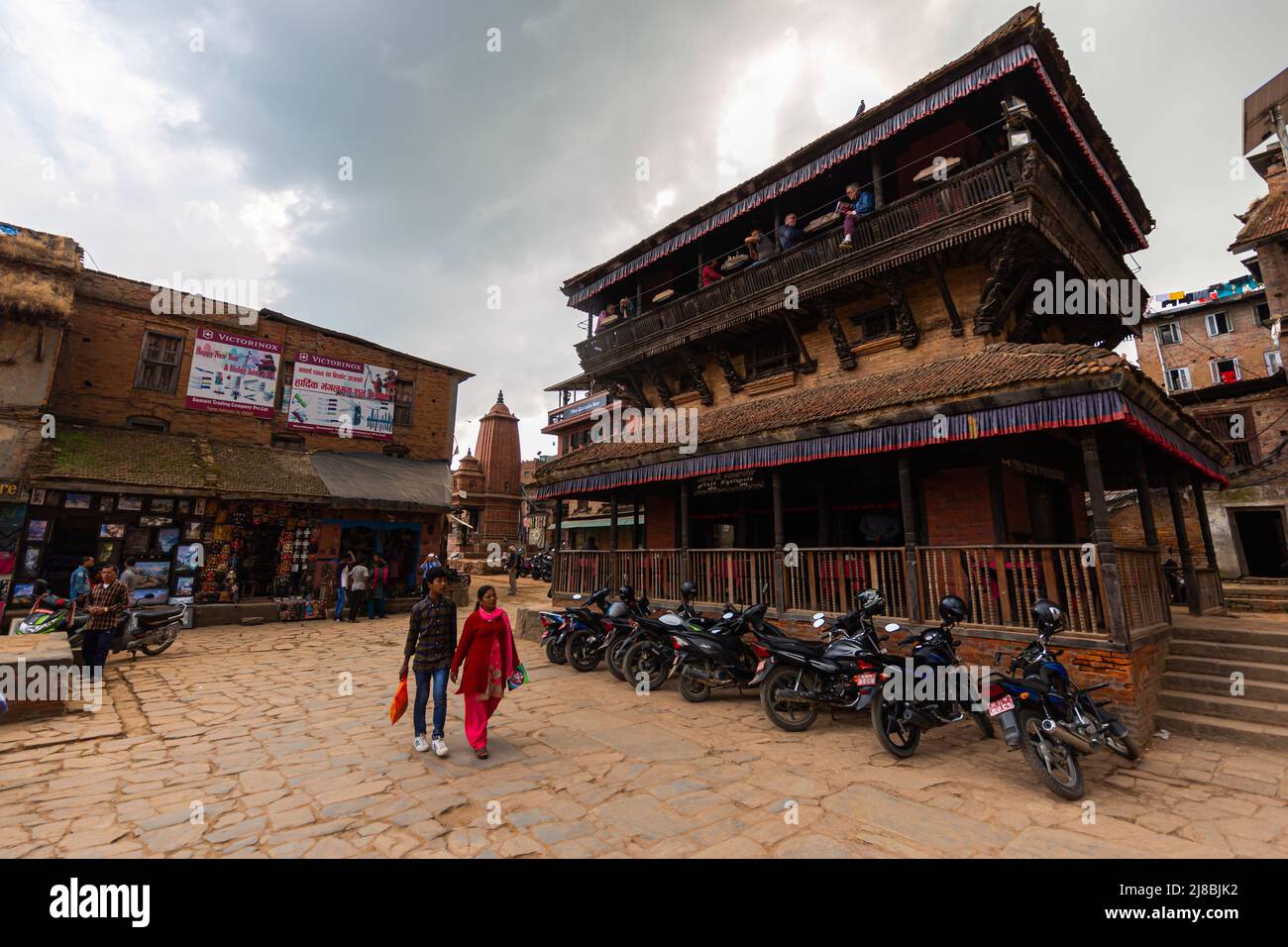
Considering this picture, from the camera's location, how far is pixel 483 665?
5734 millimetres

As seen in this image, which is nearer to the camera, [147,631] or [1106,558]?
[1106,558]

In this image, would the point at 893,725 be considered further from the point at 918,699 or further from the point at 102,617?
the point at 102,617

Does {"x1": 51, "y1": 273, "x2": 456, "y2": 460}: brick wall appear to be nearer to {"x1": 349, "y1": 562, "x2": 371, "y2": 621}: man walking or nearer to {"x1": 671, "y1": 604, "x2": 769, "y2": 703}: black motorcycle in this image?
{"x1": 349, "y1": 562, "x2": 371, "y2": 621}: man walking

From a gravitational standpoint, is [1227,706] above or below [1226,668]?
below

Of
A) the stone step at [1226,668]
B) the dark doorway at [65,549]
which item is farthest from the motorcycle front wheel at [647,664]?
the dark doorway at [65,549]

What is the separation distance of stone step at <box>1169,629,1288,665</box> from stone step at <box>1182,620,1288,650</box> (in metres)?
0.06

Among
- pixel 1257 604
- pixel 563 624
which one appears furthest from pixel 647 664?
pixel 1257 604

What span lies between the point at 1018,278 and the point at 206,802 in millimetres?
13445

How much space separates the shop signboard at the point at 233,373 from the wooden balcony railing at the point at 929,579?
516 inches

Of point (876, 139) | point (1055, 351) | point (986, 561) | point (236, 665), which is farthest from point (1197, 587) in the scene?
point (236, 665)

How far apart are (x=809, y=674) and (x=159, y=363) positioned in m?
20.6

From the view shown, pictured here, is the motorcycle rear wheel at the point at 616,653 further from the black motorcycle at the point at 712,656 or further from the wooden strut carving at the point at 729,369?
the wooden strut carving at the point at 729,369

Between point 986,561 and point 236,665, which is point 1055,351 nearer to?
point 986,561

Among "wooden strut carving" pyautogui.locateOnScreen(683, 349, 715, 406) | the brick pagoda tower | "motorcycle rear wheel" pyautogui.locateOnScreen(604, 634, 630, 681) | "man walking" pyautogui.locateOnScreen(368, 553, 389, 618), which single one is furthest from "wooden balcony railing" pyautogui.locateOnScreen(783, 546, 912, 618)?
the brick pagoda tower
